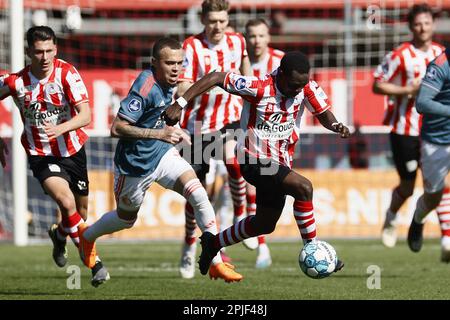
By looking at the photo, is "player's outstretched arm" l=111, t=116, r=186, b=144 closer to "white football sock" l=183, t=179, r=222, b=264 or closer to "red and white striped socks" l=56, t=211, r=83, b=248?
"white football sock" l=183, t=179, r=222, b=264

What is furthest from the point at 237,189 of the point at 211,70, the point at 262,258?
the point at 211,70

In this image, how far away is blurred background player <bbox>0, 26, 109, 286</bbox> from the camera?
32.8ft

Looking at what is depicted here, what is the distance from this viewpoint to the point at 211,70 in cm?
1172

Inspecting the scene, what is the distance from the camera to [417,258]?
13.6m

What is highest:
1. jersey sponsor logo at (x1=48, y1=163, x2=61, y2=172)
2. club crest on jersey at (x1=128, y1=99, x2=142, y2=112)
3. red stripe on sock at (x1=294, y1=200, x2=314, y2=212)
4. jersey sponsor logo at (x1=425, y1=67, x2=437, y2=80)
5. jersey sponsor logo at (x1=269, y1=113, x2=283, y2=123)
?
jersey sponsor logo at (x1=425, y1=67, x2=437, y2=80)

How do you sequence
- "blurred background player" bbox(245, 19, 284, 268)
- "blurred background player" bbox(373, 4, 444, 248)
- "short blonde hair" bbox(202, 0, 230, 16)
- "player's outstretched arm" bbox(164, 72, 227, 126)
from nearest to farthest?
"player's outstretched arm" bbox(164, 72, 227, 126), "short blonde hair" bbox(202, 0, 230, 16), "blurred background player" bbox(245, 19, 284, 268), "blurred background player" bbox(373, 4, 444, 248)

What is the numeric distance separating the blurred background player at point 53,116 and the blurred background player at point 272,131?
1.34 meters

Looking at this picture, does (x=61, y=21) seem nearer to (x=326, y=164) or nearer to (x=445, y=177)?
(x=326, y=164)

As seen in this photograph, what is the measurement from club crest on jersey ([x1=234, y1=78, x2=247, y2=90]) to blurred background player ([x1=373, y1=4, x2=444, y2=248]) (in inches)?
160

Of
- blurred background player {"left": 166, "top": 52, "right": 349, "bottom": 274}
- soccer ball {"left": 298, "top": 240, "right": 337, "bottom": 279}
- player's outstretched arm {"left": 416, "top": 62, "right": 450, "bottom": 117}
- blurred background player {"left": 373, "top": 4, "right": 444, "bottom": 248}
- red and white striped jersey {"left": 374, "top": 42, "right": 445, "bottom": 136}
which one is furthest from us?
red and white striped jersey {"left": 374, "top": 42, "right": 445, "bottom": 136}

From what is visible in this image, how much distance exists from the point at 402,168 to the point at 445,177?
1.53 m

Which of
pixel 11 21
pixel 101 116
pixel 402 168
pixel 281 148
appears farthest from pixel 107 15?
pixel 281 148

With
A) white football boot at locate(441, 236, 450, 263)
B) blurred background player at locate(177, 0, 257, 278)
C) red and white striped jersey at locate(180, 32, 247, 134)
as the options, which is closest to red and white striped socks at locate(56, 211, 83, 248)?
blurred background player at locate(177, 0, 257, 278)

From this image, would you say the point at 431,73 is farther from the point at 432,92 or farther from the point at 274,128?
the point at 274,128
